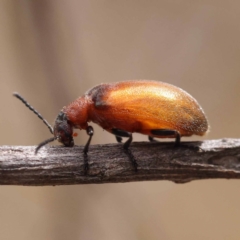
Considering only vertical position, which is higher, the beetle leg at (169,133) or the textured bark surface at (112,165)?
the beetle leg at (169,133)

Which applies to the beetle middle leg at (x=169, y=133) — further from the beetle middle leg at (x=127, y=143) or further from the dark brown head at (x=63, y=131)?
the dark brown head at (x=63, y=131)

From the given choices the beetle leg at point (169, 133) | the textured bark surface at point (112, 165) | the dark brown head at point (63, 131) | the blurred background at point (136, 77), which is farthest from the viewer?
the blurred background at point (136, 77)

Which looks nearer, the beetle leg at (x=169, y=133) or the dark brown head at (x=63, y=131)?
the beetle leg at (x=169, y=133)

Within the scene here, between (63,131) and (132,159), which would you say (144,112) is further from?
(63,131)

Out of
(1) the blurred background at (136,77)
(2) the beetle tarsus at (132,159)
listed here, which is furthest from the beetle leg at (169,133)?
(1) the blurred background at (136,77)

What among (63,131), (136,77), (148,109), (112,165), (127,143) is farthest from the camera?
(136,77)

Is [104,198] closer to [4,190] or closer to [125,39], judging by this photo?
[4,190]

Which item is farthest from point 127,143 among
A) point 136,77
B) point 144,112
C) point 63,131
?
point 136,77

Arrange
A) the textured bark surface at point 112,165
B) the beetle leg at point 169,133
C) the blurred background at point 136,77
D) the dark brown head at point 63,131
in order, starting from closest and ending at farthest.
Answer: the textured bark surface at point 112,165, the beetle leg at point 169,133, the dark brown head at point 63,131, the blurred background at point 136,77
